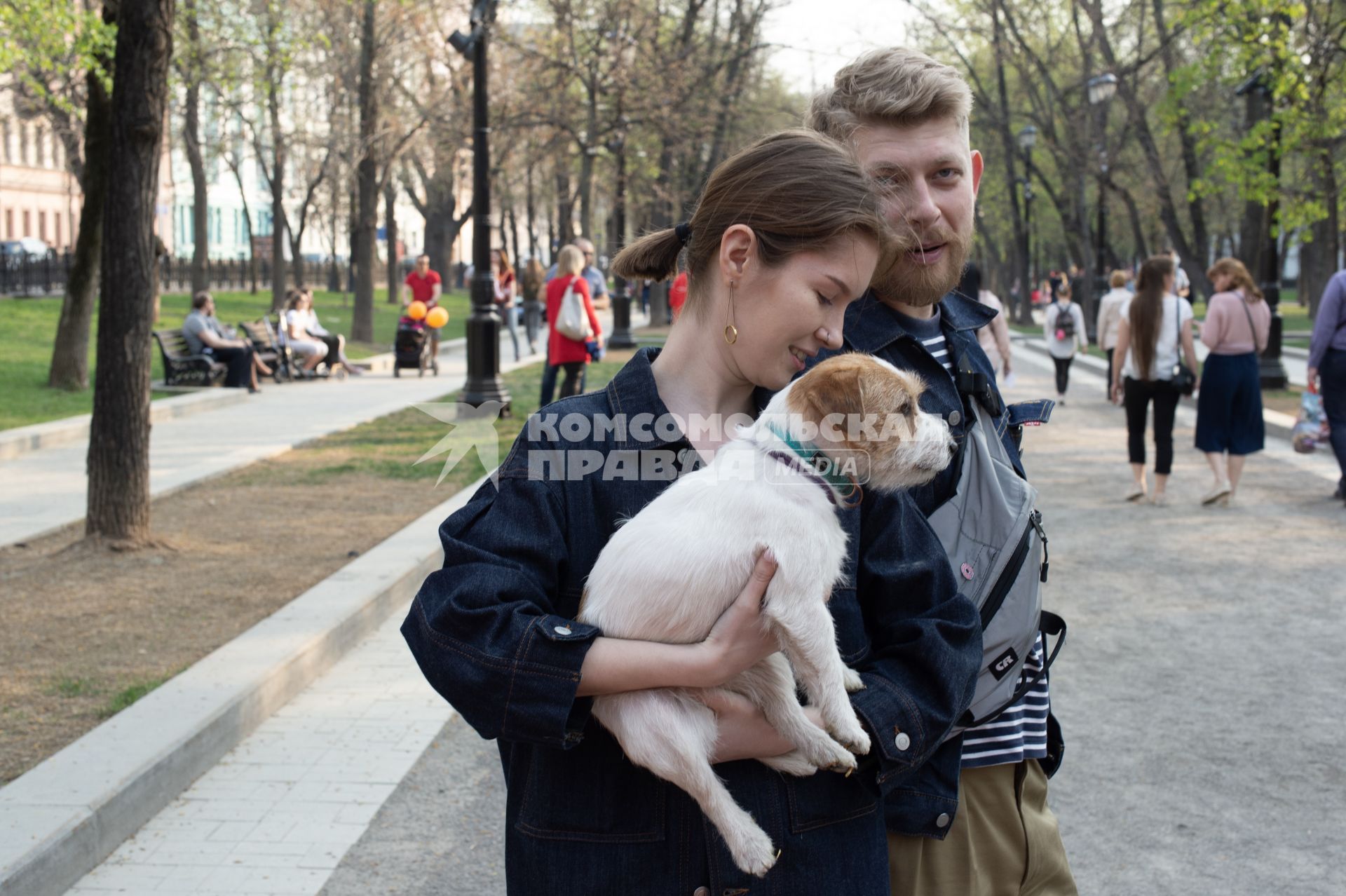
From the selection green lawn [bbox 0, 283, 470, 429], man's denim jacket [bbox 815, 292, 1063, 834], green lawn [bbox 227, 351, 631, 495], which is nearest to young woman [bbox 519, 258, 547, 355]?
green lawn [bbox 0, 283, 470, 429]

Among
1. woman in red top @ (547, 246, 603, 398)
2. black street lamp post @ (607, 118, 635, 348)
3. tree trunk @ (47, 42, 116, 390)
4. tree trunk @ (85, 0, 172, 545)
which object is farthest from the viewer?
black street lamp post @ (607, 118, 635, 348)

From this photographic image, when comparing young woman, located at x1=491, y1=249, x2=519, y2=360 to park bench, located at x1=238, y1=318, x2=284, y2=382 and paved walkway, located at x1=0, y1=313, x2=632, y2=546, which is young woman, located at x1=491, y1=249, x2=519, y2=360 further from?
park bench, located at x1=238, y1=318, x2=284, y2=382

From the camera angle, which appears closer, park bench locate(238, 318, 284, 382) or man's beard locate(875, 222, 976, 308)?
man's beard locate(875, 222, 976, 308)

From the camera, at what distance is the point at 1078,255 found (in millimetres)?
55906

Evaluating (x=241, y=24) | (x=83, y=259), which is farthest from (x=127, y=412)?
(x=241, y=24)

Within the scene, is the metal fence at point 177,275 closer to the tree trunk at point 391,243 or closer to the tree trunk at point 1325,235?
the tree trunk at point 391,243

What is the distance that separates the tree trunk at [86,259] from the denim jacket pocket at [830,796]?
14.5 meters

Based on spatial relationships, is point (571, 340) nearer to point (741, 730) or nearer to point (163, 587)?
point (163, 587)

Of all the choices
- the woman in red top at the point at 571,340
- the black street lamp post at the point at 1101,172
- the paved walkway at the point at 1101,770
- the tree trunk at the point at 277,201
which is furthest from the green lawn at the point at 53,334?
the black street lamp post at the point at 1101,172

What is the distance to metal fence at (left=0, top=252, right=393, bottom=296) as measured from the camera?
3459 centimetres

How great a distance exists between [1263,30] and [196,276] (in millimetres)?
26987

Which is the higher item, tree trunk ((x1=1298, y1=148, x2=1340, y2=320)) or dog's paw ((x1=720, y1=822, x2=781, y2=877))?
tree trunk ((x1=1298, y1=148, x2=1340, y2=320))

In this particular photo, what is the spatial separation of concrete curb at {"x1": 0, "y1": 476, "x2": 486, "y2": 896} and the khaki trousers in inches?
69.5

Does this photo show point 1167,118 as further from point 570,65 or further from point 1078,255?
point 1078,255
